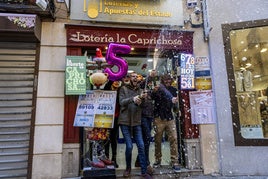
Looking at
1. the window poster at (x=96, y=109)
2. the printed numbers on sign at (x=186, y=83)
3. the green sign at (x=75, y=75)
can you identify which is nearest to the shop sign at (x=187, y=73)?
the printed numbers on sign at (x=186, y=83)

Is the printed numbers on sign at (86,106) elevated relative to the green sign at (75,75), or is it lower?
lower

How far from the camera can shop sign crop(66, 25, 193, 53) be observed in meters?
6.60

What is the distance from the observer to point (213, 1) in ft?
23.9

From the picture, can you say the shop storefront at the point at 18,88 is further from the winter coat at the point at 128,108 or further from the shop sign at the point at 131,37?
the winter coat at the point at 128,108

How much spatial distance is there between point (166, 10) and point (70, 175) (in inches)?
198

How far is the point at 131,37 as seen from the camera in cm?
689

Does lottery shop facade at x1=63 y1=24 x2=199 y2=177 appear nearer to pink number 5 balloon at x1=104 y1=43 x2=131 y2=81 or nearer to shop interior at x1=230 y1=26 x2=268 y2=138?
pink number 5 balloon at x1=104 y1=43 x2=131 y2=81

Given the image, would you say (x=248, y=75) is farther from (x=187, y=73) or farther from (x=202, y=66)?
(x=187, y=73)

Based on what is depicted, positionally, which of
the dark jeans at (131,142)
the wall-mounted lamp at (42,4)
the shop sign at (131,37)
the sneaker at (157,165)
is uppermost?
the wall-mounted lamp at (42,4)

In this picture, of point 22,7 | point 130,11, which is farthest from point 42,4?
point 130,11

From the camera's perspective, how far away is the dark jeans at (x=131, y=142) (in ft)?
18.4

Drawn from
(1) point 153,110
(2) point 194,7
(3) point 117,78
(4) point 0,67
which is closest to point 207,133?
(1) point 153,110

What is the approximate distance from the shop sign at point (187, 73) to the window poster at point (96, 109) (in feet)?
6.18

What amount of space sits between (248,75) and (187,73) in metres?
1.85
